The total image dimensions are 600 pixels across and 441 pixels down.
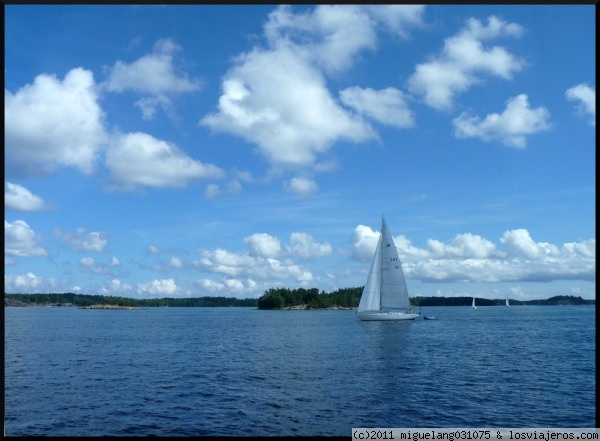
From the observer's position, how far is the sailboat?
115 feet

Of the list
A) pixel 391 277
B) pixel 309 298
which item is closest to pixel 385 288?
pixel 391 277

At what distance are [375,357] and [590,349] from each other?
10.3 metres

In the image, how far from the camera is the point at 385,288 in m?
36.2

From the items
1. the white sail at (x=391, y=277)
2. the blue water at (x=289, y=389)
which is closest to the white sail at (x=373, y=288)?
the white sail at (x=391, y=277)

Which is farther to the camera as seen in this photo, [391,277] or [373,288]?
[373,288]

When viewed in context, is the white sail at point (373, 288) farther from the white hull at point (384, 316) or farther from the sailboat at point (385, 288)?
the white hull at point (384, 316)

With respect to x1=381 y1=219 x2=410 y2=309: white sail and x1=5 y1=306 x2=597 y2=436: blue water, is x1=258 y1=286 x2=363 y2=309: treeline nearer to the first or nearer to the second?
x1=381 y1=219 x2=410 y2=309: white sail

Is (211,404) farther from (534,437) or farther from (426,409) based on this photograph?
(534,437)

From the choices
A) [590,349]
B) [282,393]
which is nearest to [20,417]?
[282,393]

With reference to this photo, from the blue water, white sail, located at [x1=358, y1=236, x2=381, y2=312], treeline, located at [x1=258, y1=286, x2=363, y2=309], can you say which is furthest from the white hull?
treeline, located at [x1=258, y1=286, x2=363, y2=309]

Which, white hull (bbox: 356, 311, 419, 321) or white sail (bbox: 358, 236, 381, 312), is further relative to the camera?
white hull (bbox: 356, 311, 419, 321)

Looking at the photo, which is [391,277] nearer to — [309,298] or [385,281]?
[385,281]

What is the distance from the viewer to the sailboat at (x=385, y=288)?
35062 millimetres

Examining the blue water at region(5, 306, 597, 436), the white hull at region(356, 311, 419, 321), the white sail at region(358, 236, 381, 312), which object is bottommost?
the blue water at region(5, 306, 597, 436)
